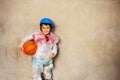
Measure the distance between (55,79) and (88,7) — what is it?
903mm

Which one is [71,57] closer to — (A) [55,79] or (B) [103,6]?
(A) [55,79]

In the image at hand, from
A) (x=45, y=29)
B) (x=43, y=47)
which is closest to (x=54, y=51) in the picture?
(x=43, y=47)

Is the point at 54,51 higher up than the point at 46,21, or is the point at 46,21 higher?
the point at 46,21

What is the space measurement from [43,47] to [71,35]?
0.42 metres

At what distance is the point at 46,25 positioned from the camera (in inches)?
138

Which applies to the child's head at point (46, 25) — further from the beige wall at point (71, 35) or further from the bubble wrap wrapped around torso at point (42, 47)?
the beige wall at point (71, 35)

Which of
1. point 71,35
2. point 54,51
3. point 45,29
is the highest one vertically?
point 45,29

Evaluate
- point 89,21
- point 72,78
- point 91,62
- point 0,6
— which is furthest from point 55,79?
point 0,6

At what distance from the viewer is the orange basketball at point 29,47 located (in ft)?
11.4

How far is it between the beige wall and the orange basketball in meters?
0.29

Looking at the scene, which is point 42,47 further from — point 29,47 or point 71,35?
point 71,35

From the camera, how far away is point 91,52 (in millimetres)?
3850

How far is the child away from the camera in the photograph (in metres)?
3.52

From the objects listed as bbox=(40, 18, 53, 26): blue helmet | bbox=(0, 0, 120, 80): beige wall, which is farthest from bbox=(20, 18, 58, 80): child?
bbox=(0, 0, 120, 80): beige wall
